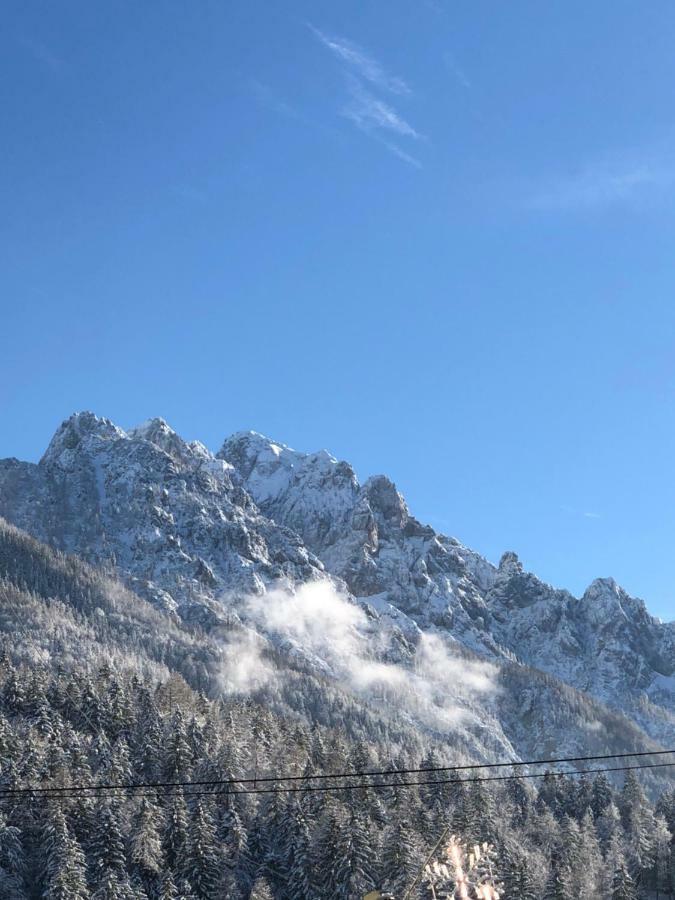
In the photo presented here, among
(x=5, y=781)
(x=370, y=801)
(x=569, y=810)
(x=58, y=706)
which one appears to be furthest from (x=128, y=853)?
(x=569, y=810)

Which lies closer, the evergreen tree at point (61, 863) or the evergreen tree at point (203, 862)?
the evergreen tree at point (61, 863)

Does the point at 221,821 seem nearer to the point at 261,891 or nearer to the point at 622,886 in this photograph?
the point at 261,891

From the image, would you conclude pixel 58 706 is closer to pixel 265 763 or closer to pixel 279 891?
pixel 265 763

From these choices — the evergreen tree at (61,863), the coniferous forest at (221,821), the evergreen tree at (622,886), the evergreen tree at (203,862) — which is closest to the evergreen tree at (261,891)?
the coniferous forest at (221,821)

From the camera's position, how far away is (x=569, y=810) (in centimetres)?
13125

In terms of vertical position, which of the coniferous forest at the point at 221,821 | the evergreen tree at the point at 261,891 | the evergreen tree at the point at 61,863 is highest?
the coniferous forest at the point at 221,821

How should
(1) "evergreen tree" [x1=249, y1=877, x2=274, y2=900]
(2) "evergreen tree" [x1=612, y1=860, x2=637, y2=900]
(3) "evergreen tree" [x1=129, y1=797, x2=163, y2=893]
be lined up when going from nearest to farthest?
(1) "evergreen tree" [x1=249, y1=877, x2=274, y2=900] → (3) "evergreen tree" [x1=129, y1=797, x2=163, y2=893] → (2) "evergreen tree" [x1=612, y1=860, x2=637, y2=900]

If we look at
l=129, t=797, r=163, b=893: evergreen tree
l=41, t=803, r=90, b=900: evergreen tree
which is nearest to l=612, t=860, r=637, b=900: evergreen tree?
l=129, t=797, r=163, b=893: evergreen tree

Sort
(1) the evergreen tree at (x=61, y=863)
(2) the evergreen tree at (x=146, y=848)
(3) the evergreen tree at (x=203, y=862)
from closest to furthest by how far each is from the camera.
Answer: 1. (1) the evergreen tree at (x=61, y=863)
2. (2) the evergreen tree at (x=146, y=848)
3. (3) the evergreen tree at (x=203, y=862)

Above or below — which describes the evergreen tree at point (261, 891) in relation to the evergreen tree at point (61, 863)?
above

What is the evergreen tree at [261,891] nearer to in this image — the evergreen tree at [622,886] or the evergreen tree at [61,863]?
the evergreen tree at [61,863]

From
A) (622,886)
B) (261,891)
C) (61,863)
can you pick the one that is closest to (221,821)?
(261,891)

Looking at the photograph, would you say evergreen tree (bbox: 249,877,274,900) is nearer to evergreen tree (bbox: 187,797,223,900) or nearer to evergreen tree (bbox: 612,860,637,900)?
evergreen tree (bbox: 187,797,223,900)

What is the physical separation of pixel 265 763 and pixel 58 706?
24839 millimetres
